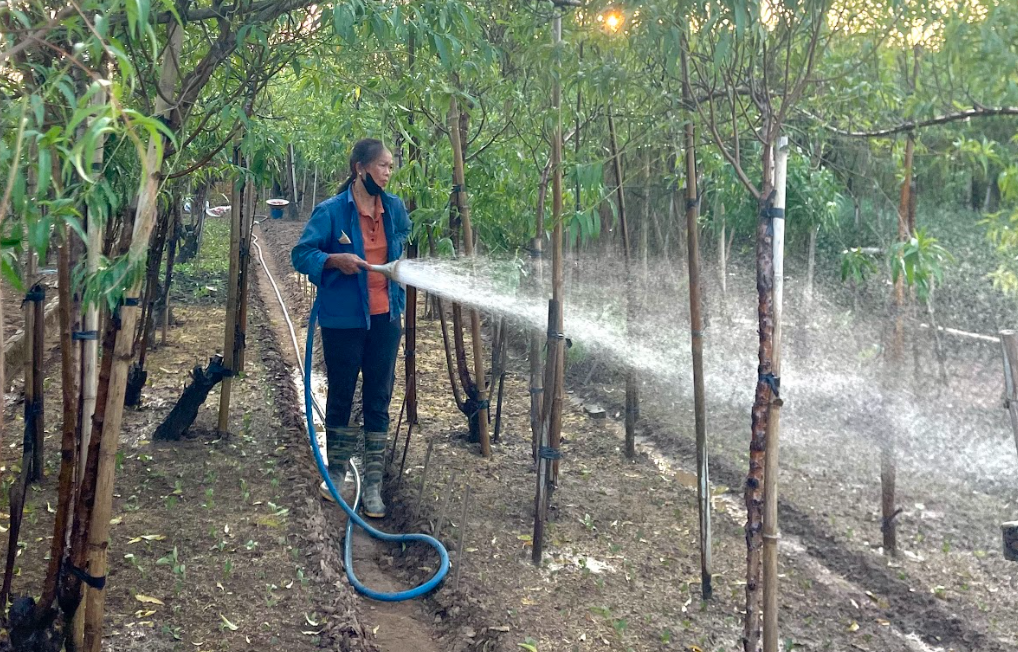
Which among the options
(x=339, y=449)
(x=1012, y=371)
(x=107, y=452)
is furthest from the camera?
(x=339, y=449)

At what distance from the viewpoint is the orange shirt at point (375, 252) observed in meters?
4.67

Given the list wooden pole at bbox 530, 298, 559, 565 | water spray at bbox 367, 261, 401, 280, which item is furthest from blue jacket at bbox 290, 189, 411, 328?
wooden pole at bbox 530, 298, 559, 565

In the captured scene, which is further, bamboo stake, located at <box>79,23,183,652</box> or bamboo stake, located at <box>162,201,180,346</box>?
bamboo stake, located at <box>162,201,180,346</box>

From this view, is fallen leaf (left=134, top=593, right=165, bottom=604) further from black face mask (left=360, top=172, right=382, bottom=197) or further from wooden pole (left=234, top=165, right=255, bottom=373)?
wooden pole (left=234, top=165, right=255, bottom=373)

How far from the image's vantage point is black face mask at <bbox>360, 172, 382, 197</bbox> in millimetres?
4598

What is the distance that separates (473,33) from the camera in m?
3.94

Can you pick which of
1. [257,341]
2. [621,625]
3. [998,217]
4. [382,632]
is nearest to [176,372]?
[257,341]

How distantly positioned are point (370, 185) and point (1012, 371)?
321 cm

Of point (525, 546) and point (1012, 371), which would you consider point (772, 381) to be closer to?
point (1012, 371)

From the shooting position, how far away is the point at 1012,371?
3.93 meters

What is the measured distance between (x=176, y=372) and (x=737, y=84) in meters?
5.90

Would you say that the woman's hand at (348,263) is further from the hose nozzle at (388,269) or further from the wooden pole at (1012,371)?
the wooden pole at (1012,371)

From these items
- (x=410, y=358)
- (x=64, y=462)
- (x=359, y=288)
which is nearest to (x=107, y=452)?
(x=64, y=462)

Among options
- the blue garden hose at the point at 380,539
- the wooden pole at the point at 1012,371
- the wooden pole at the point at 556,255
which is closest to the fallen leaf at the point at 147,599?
the blue garden hose at the point at 380,539
